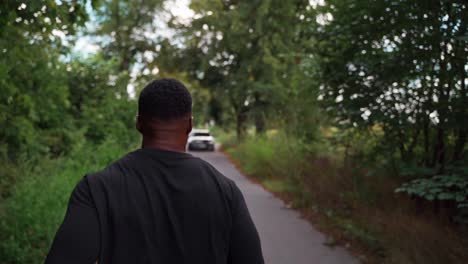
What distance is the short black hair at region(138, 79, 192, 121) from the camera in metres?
1.69

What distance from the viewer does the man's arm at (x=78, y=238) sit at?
4.88 feet

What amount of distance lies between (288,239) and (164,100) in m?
6.14

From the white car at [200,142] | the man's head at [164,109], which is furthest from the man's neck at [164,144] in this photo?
the white car at [200,142]

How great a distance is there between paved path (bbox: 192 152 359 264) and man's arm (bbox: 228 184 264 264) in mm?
4649

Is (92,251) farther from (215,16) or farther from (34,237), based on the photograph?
(215,16)

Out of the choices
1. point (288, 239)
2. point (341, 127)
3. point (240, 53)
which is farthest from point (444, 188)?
point (240, 53)

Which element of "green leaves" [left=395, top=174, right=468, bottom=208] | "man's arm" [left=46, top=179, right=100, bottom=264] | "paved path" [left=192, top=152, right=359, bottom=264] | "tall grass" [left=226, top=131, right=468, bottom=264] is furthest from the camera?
"paved path" [left=192, top=152, right=359, bottom=264]

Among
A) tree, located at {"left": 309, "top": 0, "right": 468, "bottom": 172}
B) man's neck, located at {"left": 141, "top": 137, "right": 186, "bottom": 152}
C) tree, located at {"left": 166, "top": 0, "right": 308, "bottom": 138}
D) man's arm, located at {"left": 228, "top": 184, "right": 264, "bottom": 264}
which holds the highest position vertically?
tree, located at {"left": 166, "top": 0, "right": 308, "bottom": 138}

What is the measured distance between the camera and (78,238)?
58.5 inches

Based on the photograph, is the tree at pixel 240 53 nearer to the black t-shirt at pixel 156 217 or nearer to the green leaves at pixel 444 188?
the green leaves at pixel 444 188

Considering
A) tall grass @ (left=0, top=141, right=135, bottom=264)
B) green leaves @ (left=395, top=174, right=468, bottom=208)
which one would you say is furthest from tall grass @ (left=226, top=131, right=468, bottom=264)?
tall grass @ (left=0, top=141, right=135, bottom=264)

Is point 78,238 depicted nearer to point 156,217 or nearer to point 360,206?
point 156,217

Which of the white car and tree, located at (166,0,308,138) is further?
the white car

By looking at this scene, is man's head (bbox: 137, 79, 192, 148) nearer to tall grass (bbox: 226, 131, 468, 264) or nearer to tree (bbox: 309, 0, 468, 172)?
tall grass (bbox: 226, 131, 468, 264)
